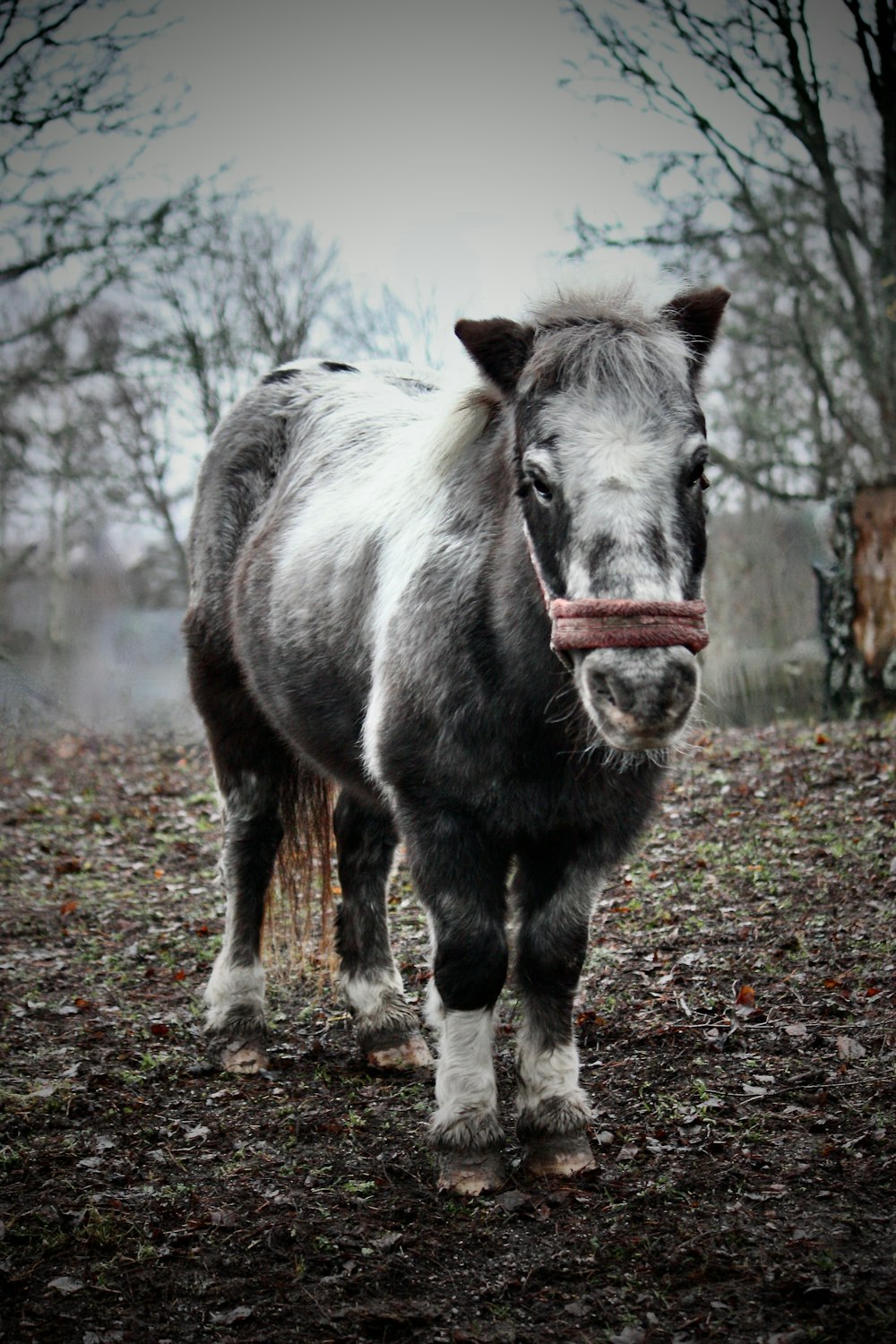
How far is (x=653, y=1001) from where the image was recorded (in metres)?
4.10

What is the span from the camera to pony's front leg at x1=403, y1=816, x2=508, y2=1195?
2867 millimetres

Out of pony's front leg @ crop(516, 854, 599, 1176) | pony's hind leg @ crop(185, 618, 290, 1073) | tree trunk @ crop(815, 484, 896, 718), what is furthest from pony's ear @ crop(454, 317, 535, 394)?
tree trunk @ crop(815, 484, 896, 718)

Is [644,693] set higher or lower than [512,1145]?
higher

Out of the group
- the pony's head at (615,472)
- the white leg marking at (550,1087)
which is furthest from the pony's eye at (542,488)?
the white leg marking at (550,1087)

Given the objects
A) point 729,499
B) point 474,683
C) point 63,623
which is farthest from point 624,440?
point 63,623

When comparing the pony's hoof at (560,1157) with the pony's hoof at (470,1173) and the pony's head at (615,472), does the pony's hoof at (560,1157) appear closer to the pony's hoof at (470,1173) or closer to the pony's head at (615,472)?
the pony's hoof at (470,1173)

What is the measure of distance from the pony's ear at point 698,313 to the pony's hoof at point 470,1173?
7.90 ft

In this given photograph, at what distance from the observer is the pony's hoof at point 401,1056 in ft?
12.7

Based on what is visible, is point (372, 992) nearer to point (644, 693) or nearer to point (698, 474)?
point (644, 693)

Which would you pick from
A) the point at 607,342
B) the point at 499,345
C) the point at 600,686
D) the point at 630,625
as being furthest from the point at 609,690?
the point at 499,345

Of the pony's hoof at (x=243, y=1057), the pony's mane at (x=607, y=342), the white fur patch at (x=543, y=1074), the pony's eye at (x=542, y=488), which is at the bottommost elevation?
the pony's hoof at (x=243, y=1057)

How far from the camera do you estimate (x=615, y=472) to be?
248 cm

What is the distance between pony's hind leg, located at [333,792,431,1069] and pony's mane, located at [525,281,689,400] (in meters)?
2.09

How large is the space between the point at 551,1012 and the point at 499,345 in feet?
6.43
